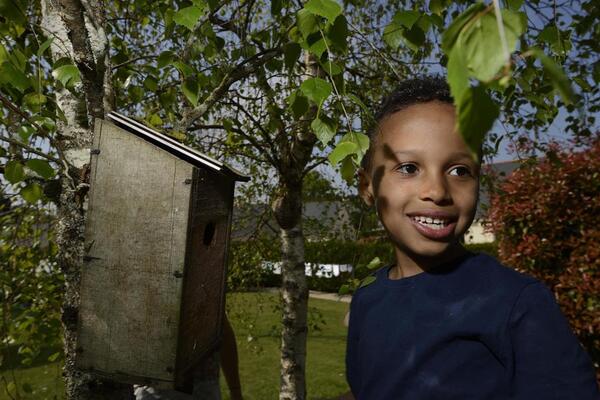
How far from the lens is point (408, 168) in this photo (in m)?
1.61

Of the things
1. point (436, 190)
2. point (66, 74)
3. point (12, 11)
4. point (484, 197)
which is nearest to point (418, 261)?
point (436, 190)

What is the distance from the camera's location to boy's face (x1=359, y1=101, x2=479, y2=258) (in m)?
1.54

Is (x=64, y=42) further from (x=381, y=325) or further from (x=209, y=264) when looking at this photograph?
(x=381, y=325)

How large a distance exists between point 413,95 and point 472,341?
2.74 feet

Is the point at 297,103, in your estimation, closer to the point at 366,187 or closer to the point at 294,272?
the point at 366,187

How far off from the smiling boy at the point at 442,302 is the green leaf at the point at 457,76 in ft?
3.24

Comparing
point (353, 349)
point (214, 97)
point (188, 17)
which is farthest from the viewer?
point (214, 97)

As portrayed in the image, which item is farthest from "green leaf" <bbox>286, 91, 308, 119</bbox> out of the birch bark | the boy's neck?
the birch bark

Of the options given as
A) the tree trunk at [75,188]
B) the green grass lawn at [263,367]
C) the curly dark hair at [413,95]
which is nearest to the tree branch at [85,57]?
the tree trunk at [75,188]

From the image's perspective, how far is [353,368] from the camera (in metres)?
1.95

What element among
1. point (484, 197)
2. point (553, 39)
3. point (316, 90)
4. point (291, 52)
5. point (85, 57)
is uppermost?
point (484, 197)

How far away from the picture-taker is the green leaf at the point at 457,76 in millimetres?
554

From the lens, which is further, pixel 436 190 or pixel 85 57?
pixel 85 57

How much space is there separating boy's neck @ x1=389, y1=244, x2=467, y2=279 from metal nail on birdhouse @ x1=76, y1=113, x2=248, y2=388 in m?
0.75
